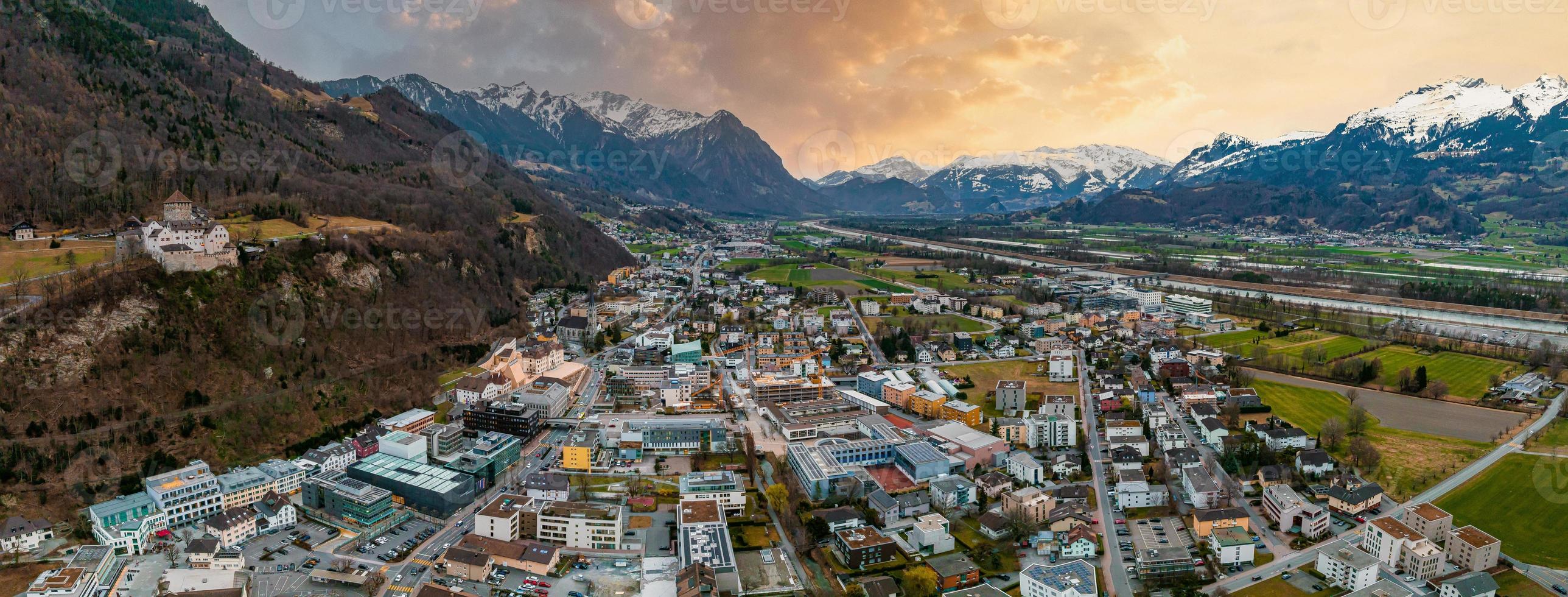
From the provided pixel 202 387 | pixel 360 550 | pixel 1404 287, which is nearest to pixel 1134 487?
pixel 360 550

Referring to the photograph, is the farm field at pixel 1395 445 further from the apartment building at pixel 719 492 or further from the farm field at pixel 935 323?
the apartment building at pixel 719 492

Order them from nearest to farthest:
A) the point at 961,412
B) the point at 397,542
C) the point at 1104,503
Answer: the point at 397,542
the point at 1104,503
the point at 961,412

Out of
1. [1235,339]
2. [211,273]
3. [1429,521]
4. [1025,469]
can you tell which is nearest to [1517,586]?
[1429,521]

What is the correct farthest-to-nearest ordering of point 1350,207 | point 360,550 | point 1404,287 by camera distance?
point 1350,207 → point 1404,287 → point 360,550

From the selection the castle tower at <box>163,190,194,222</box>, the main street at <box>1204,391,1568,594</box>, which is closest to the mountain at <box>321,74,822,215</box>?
the castle tower at <box>163,190,194,222</box>

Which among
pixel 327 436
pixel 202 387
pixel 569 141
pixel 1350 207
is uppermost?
pixel 569 141

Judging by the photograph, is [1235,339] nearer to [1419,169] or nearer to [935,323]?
[935,323]

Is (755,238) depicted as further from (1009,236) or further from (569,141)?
(569,141)
